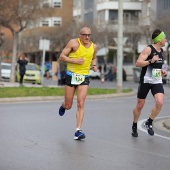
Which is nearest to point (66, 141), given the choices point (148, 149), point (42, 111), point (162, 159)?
point (148, 149)

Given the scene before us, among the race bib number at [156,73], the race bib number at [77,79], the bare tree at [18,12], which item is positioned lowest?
the race bib number at [77,79]

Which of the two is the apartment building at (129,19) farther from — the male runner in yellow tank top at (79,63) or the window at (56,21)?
the male runner in yellow tank top at (79,63)

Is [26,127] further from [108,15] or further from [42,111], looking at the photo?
[108,15]

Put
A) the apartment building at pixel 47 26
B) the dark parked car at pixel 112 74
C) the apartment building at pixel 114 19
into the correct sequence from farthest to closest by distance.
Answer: the apartment building at pixel 47 26 < the apartment building at pixel 114 19 < the dark parked car at pixel 112 74

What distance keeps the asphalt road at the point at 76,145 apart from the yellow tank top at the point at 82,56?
1194mm

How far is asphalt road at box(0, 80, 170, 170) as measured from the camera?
8.78 metres

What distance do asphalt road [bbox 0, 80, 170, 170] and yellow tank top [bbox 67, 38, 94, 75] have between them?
1194mm

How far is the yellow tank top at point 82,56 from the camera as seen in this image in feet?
39.0

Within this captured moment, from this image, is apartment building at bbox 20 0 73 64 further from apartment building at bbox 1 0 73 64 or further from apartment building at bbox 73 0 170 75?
apartment building at bbox 73 0 170 75

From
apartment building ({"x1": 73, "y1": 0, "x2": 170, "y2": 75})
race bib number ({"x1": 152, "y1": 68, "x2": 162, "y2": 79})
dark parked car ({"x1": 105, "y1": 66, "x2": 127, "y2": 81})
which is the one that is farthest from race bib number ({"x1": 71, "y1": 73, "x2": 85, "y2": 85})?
dark parked car ({"x1": 105, "y1": 66, "x2": 127, "y2": 81})

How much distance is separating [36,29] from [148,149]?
7776 cm

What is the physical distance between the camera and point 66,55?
468 inches

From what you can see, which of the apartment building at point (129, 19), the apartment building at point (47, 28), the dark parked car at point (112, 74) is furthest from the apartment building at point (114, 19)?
the dark parked car at point (112, 74)

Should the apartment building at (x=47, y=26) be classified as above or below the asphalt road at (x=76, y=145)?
above
